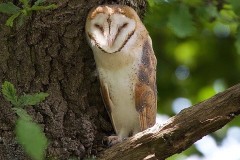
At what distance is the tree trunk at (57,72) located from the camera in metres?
3.71

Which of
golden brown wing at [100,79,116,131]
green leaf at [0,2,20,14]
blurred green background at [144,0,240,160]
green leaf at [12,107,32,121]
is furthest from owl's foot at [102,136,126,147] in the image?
blurred green background at [144,0,240,160]

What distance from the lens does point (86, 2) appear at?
3.80 metres

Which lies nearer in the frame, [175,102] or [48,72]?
[48,72]

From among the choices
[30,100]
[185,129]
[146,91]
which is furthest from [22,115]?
[146,91]

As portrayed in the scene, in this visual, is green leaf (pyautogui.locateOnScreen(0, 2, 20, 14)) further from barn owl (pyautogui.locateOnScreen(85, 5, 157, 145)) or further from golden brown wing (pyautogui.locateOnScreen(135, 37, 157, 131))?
golden brown wing (pyautogui.locateOnScreen(135, 37, 157, 131))

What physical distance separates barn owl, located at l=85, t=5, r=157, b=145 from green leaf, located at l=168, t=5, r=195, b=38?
→ 47.1 inches

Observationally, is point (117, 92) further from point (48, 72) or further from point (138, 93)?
point (48, 72)

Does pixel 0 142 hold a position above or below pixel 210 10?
above

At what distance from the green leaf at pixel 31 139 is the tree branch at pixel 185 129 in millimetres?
940

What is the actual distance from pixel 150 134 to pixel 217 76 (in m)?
3.85

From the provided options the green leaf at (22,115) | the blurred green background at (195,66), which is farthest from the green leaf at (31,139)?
the blurred green background at (195,66)

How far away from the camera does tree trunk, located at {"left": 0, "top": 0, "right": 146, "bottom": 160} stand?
371 cm

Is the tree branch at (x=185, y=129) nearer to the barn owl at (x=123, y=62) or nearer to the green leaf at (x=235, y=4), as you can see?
the barn owl at (x=123, y=62)

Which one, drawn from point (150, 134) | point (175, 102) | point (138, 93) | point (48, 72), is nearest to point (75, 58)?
point (48, 72)
